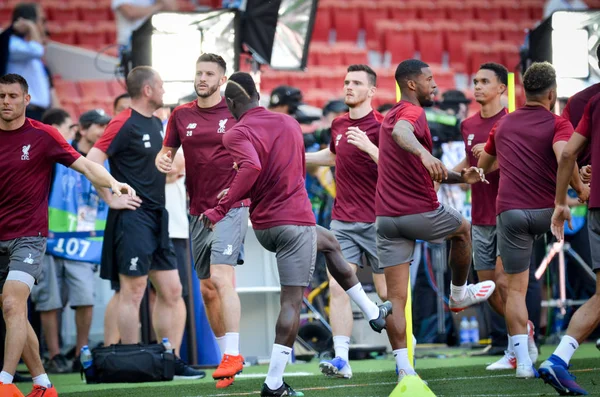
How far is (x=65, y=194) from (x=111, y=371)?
2.32m

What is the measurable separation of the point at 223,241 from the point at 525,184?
220cm

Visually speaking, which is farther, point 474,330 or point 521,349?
point 474,330

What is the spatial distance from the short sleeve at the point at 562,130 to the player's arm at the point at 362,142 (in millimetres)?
1352

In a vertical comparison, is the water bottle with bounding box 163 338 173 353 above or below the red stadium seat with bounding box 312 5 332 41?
below

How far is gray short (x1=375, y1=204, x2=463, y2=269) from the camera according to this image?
7172 mm

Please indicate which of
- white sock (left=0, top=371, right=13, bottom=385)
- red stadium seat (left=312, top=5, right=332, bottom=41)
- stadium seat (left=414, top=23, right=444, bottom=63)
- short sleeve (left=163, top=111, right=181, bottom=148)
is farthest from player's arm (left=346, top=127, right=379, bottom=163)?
red stadium seat (left=312, top=5, right=332, bottom=41)

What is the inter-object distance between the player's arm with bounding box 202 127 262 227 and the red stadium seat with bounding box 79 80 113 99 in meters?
10.8

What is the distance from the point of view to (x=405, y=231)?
23.6ft

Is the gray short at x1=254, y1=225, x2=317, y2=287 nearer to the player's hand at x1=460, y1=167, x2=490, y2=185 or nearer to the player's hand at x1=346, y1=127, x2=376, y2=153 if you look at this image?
the player's hand at x1=460, y1=167, x2=490, y2=185

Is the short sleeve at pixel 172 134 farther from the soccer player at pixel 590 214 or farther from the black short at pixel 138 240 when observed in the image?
the soccer player at pixel 590 214

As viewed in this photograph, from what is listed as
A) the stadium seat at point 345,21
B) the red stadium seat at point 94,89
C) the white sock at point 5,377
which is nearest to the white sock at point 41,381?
the white sock at point 5,377

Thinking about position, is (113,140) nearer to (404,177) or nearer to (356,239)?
(356,239)

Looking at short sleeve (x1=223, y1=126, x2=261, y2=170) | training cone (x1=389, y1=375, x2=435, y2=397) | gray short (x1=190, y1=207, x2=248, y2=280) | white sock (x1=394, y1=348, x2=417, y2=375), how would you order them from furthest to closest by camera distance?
gray short (x1=190, y1=207, x2=248, y2=280) → white sock (x1=394, y1=348, x2=417, y2=375) → short sleeve (x1=223, y1=126, x2=261, y2=170) → training cone (x1=389, y1=375, x2=435, y2=397)

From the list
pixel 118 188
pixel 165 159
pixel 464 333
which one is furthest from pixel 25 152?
pixel 464 333
